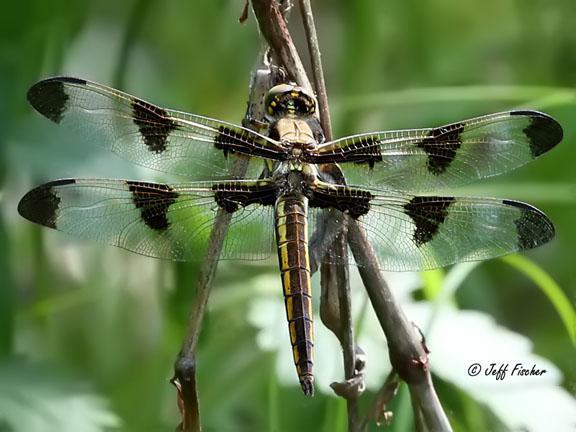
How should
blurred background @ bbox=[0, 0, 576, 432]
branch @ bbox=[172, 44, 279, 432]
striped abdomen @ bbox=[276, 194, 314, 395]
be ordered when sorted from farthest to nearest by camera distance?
1. blurred background @ bbox=[0, 0, 576, 432]
2. striped abdomen @ bbox=[276, 194, 314, 395]
3. branch @ bbox=[172, 44, 279, 432]

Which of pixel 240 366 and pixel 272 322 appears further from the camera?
pixel 240 366

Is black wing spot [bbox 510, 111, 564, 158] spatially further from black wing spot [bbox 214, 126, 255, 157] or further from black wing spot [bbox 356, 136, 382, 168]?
black wing spot [bbox 214, 126, 255, 157]

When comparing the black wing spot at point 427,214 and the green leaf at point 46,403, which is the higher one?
the black wing spot at point 427,214

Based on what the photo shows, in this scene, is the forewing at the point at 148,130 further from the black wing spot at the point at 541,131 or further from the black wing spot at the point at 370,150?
the black wing spot at the point at 541,131

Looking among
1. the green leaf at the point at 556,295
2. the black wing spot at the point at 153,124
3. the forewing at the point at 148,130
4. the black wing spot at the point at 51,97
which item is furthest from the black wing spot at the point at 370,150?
the green leaf at the point at 556,295

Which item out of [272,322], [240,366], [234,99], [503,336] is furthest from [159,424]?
[234,99]

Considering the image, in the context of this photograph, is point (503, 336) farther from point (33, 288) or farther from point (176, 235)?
point (33, 288)

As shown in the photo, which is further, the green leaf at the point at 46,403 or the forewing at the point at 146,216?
the green leaf at the point at 46,403

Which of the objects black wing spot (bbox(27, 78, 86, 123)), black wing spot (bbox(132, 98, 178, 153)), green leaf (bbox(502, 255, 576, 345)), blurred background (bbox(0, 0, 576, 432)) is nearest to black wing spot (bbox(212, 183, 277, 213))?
black wing spot (bbox(132, 98, 178, 153))
